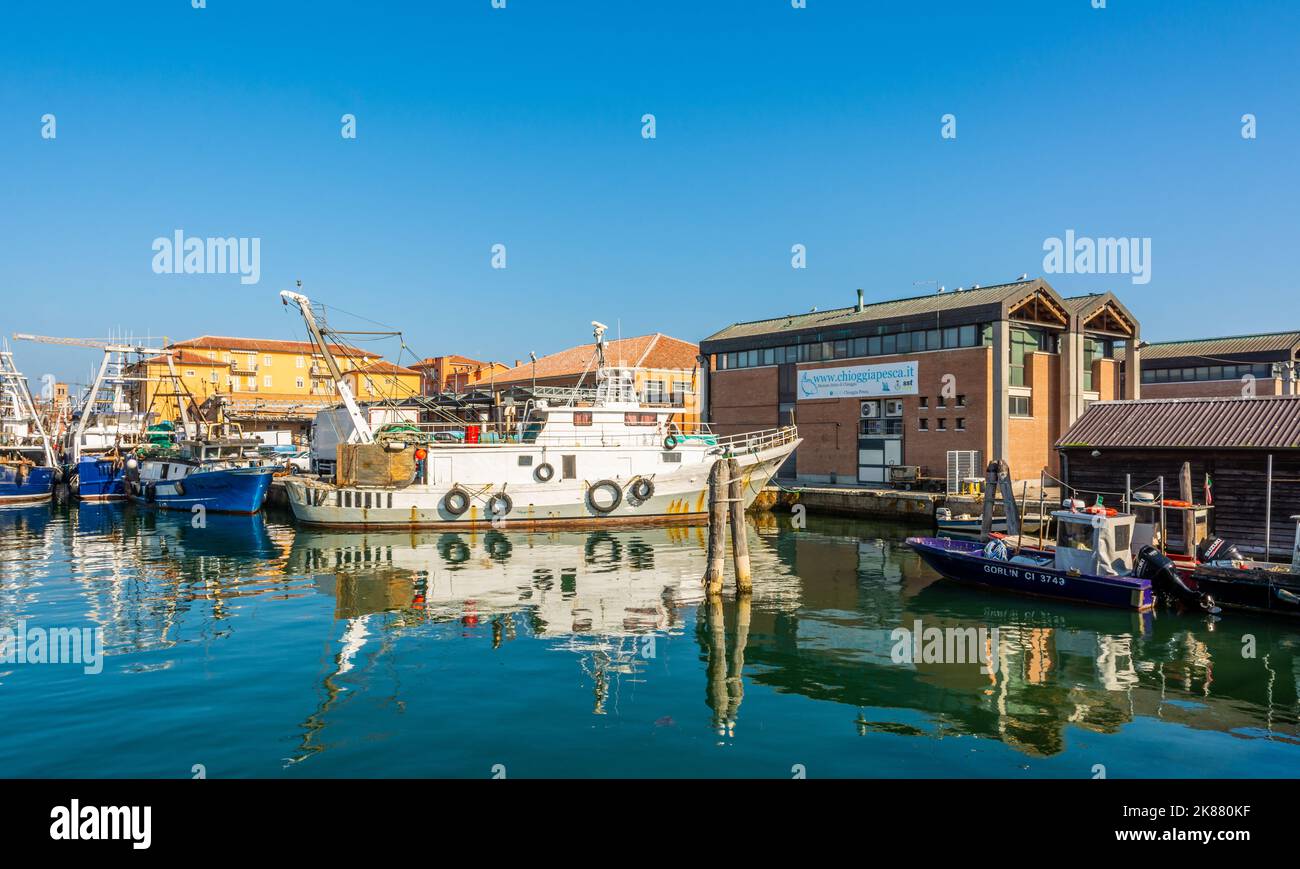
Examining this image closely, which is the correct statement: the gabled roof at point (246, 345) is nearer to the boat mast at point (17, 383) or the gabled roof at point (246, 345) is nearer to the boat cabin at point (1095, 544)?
the boat mast at point (17, 383)

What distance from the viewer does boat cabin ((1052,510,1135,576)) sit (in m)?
19.7

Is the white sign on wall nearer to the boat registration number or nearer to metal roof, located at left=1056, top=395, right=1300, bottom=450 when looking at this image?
metal roof, located at left=1056, top=395, right=1300, bottom=450

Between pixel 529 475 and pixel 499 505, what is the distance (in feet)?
6.12

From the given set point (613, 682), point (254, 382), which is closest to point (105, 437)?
point (254, 382)

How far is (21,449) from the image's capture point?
5644cm

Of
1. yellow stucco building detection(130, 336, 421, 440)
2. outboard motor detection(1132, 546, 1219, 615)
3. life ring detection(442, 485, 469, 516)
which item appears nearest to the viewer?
outboard motor detection(1132, 546, 1219, 615)

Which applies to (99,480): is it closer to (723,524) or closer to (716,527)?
(716,527)

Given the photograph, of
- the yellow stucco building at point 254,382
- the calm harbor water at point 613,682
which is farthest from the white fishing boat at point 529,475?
the yellow stucco building at point 254,382

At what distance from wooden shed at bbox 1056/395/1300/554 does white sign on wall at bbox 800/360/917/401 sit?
16810 mm

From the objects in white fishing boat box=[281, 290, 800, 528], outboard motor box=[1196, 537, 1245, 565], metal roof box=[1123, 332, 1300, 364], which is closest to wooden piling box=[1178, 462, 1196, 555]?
outboard motor box=[1196, 537, 1245, 565]

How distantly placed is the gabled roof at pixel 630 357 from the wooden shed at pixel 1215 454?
42929 millimetres

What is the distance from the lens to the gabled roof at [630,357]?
218 ft
